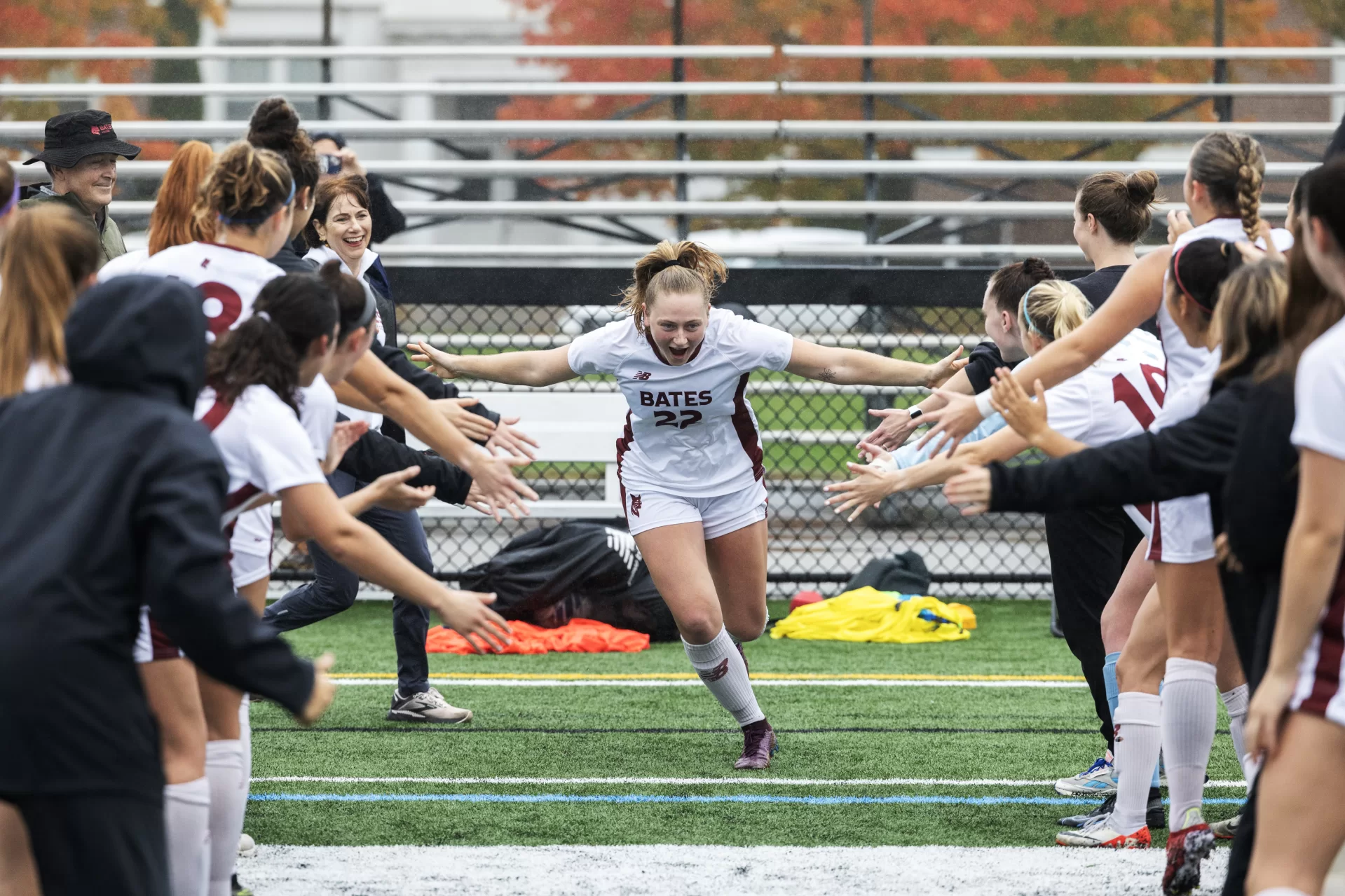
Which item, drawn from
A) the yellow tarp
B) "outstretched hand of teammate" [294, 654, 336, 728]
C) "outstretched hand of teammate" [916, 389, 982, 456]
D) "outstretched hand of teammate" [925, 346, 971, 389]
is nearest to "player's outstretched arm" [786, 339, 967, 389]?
"outstretched hand of teammate" [925, 346, 971, 389]

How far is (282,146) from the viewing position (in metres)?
4.04

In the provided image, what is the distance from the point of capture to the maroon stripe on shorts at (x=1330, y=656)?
92.4 inches

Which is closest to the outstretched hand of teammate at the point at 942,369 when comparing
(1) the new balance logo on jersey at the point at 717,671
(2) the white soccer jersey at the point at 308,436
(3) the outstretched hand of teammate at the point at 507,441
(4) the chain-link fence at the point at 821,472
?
(1) the new balance logo on jersey at the point at 717,671

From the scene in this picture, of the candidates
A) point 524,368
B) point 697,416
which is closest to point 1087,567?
point 697,416

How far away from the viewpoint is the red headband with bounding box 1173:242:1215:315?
11.4 ft

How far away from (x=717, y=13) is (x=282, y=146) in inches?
396

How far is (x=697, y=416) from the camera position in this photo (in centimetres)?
524

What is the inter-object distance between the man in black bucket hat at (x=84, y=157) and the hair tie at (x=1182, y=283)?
12.6 ft

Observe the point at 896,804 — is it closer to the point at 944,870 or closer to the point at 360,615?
the point at 944,870

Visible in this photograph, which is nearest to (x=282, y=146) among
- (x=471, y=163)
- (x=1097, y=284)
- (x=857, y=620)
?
(x=1097, y=284)

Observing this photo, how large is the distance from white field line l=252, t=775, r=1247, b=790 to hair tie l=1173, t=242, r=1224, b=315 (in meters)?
1.95

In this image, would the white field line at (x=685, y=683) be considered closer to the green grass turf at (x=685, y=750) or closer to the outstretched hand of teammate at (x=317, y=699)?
the green grass turf at (x=685, y=750)

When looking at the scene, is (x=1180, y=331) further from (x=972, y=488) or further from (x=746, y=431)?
(x=746, y=431)

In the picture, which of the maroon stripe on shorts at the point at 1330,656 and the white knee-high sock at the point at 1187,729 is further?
the white knee-high sock at the point at 1187,729
